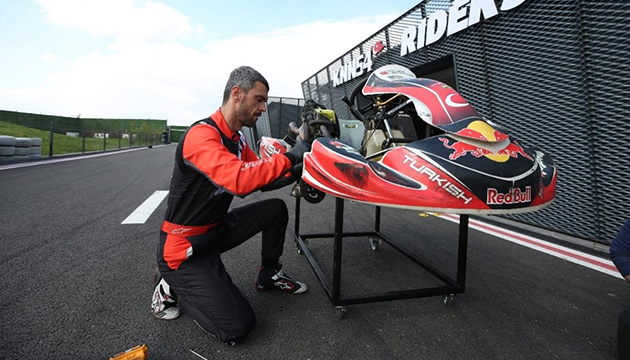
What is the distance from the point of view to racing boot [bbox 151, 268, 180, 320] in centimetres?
178

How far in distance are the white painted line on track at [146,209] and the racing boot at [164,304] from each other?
7.18ft

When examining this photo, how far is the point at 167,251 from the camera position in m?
1.82

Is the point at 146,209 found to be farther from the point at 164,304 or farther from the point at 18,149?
the point at 18,149

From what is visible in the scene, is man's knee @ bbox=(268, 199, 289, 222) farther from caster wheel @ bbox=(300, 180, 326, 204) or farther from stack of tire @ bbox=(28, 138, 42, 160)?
stack of tire @ bbox=(28, 138, 42, 160)

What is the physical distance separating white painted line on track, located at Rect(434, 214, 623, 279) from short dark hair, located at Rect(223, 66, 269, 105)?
3207 mm

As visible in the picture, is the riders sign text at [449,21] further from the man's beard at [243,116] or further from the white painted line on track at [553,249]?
the man's beard at [243,116]

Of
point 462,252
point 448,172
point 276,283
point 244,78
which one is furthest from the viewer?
point 276,283

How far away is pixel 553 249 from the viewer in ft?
10.4

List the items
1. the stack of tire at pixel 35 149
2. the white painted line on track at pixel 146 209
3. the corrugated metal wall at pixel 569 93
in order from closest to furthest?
the corrugated metal wall at pixel 569 93 → the white painted line on track at pixel 146 209 → the stack of tire at pixel 35 149

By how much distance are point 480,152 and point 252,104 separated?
1.30 meters

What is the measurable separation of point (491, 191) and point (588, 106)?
3.40m

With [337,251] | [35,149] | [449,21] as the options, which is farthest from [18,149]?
[449,21]

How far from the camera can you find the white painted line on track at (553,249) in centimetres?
273

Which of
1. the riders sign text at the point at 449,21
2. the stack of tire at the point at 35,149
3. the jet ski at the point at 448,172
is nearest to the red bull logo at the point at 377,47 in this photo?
the riders sign text at the point at 449,21
